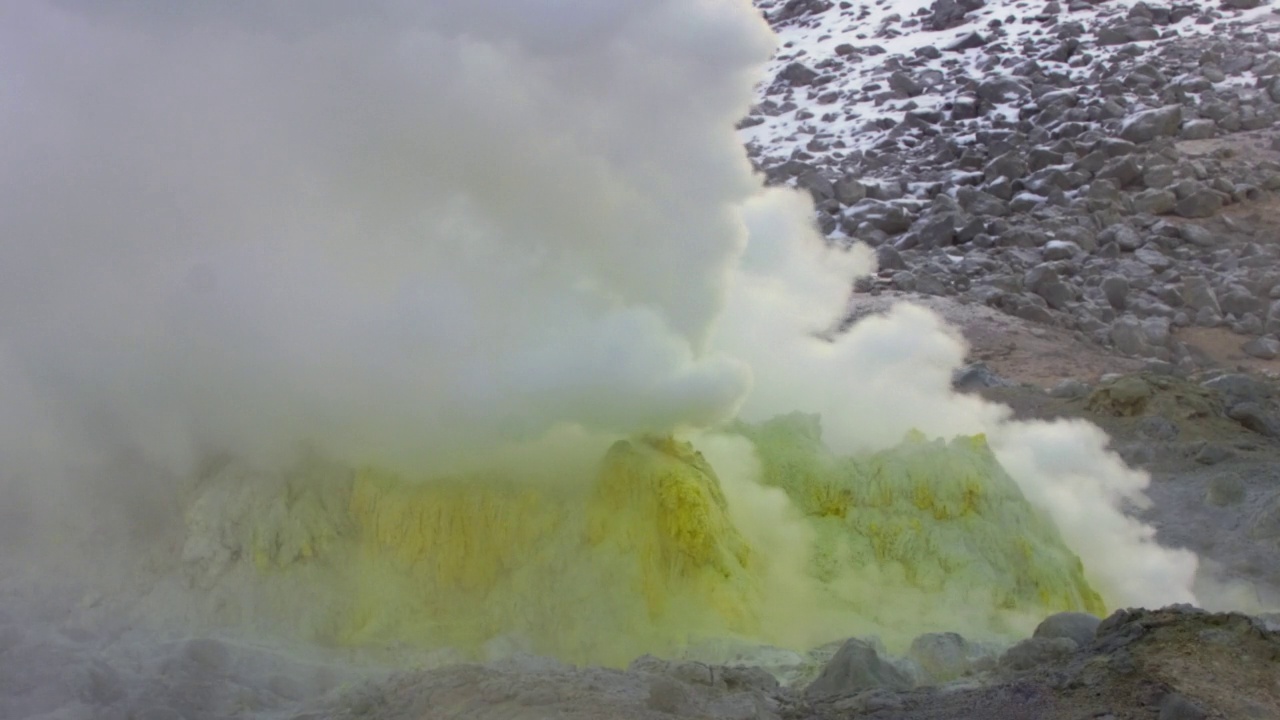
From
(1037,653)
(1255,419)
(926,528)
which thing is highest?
(1255,419)

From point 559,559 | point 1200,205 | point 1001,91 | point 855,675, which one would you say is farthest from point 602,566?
point 1001,91

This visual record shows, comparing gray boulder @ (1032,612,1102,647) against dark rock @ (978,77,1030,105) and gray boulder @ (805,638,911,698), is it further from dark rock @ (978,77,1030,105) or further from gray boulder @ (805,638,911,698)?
dark rock @ (978,77,1030,105)

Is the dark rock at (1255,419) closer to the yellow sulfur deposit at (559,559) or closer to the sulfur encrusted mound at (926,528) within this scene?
the sulfur encrusted mound at (926,528)

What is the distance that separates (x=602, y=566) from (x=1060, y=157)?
12.7 meters

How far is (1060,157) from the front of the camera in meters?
15.7

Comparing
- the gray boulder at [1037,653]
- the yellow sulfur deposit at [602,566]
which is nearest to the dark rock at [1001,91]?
the yellow sulfur deposit at [602,566]

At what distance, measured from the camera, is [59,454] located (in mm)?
4645

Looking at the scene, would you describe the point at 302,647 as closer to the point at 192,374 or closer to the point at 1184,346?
the point at 192,374

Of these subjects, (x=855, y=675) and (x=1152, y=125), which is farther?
(x=1152, y=125)

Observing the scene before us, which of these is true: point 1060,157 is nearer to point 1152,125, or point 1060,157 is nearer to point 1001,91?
point 1152,125

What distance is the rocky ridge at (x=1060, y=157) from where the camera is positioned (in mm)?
12836

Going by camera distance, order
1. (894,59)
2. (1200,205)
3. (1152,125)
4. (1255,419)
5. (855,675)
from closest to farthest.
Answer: (855,675) < (1255,419) < (1200,205) < (1152,125) < (894,59)

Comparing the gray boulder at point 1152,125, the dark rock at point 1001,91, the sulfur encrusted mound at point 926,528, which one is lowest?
the sulfur encrusted mound at point 926,528

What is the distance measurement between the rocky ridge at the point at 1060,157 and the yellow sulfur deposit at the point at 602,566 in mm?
7031
